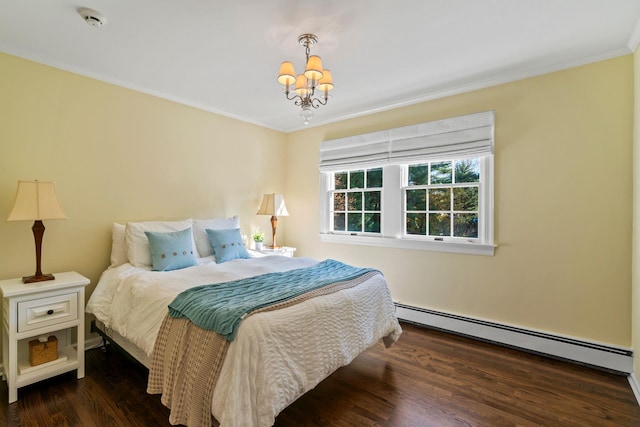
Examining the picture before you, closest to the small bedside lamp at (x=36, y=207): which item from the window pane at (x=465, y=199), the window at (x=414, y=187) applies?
the window at (x=414, y=187)

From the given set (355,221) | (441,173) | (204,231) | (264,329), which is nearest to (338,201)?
(355,221)

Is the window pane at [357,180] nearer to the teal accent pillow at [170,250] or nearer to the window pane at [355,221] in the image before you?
the window pane at [355,221]

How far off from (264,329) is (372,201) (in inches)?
102

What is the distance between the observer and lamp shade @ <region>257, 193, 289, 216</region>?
13.3ft

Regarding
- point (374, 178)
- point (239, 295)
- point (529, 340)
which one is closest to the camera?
point (239, 295)

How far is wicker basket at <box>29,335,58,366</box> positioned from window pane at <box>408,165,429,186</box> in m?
3.52

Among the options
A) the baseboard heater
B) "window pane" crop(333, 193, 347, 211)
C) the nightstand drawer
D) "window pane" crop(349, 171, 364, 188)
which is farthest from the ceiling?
the baseboard heater

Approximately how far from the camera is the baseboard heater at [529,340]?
7.88 feet

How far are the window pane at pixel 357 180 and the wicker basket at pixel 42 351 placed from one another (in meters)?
3.26

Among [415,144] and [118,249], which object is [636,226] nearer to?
[415,144]

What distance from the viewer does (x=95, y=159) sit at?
9.20ft

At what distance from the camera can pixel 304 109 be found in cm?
221

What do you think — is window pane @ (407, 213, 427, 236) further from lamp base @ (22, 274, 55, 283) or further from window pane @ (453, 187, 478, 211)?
lamp base @ (22, 274, 55, 283)

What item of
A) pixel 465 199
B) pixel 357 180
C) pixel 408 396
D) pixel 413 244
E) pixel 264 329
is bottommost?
pixel 408 396
